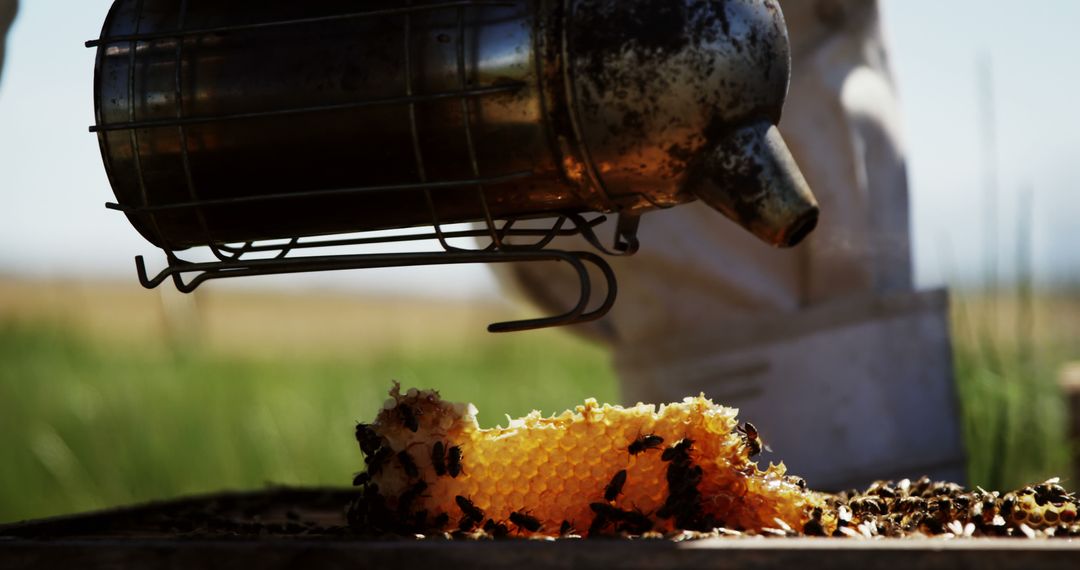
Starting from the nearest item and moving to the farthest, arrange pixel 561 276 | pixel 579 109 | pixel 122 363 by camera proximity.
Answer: pixel 579 109, pixel 561 276, pixel 122 363

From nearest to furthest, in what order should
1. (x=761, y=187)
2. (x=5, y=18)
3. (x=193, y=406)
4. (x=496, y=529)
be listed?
1. (x=761, y=187)
2. (x=496, y=529)
3. (x=5, y=18)
4. (x=193, y=406)

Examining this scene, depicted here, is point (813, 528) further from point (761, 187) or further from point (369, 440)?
point (369, 440)

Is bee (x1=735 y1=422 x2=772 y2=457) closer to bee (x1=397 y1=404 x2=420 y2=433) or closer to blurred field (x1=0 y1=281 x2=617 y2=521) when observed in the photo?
bee (x1=397 y1=404 x2=420 y2=433)

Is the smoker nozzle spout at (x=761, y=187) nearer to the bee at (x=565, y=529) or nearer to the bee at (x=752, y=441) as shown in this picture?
the bee at (x=752, y=441)

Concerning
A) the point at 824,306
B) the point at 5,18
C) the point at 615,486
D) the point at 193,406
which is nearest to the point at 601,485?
the point at 615,486

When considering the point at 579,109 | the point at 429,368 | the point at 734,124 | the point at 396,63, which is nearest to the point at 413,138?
the point at 396,63

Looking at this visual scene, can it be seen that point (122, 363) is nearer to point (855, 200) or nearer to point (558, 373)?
point (558, 373)
